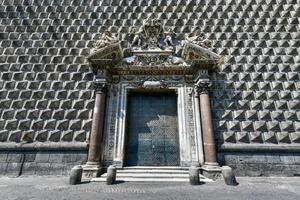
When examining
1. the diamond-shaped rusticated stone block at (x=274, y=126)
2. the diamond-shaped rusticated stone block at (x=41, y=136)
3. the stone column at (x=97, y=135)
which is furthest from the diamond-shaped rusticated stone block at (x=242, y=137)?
the diamond-shaped rusticated stone block at (x=41, y=136)

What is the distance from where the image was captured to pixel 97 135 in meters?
7.15

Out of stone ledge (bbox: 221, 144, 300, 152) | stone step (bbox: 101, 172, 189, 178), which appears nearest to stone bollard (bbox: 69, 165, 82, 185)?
stone step (bbox: 101, 172, 189, 178)

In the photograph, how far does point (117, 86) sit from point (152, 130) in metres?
2.36

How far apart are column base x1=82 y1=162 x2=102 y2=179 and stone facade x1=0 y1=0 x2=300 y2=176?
0.80m

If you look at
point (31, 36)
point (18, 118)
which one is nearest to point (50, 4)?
point (31, 36)

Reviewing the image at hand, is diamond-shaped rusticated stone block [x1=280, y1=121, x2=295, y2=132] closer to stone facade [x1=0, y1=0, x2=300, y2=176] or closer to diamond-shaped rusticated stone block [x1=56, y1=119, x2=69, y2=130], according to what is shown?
stone facade [x1=0, y1=0, x2=300, y2=176]

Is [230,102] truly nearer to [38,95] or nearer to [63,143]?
[63,143]

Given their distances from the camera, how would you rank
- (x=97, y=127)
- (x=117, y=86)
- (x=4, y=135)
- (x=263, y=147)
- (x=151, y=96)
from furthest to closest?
(x=151, y=96)
(x=117, y=86)
(x=4, y=135)
(x=97, y=127)
(x=263, y=147)

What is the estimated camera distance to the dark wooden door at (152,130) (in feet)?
24.7

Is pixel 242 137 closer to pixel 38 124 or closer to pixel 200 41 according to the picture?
pixel 200 41

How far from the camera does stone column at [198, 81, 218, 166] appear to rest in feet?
22.5

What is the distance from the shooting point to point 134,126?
26.5 ft

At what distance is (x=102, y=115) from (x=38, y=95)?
10.2 ft

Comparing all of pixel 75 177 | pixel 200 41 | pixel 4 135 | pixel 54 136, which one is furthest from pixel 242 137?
pixel 4 135
